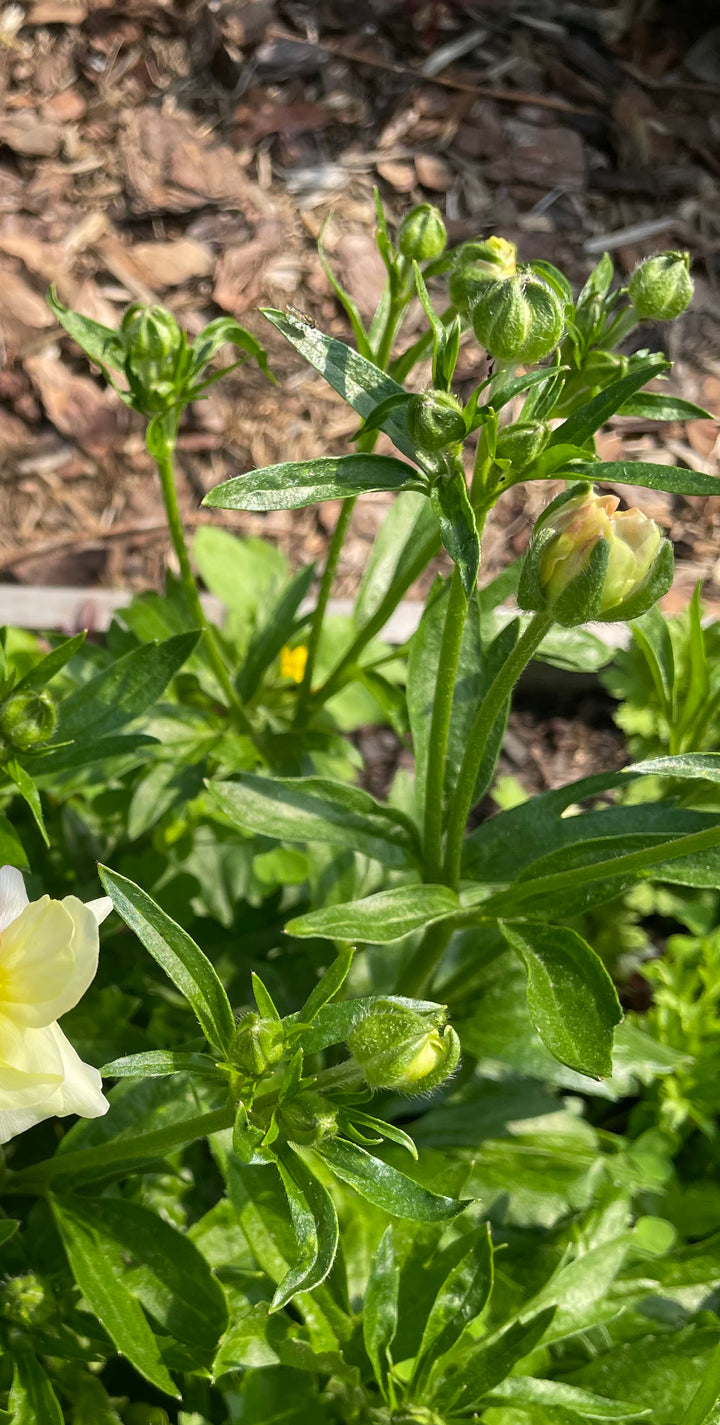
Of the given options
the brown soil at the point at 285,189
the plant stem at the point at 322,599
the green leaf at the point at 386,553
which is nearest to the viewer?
the plant stem at the point at 322,599

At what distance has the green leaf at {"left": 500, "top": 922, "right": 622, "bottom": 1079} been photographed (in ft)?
3.90

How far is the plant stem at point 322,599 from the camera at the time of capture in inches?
68.1

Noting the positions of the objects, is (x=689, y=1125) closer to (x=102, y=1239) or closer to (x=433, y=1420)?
(x=433, y=1420)

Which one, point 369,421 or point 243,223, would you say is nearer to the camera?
point 369,421

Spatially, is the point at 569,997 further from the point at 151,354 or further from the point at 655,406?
the point at 151,354

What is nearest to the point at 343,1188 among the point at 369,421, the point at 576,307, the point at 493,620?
the point at 493,620

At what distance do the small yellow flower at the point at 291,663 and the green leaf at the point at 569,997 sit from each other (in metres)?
1.00

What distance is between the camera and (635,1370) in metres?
1.53

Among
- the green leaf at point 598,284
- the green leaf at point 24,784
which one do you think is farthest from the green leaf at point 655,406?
the green leaf at point 24,784

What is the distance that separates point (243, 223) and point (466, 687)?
2.42 meters

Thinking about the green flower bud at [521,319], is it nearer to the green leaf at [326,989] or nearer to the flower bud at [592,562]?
the flower bud at [592,562]

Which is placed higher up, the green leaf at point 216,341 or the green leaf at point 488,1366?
the green leaf at point 216,341

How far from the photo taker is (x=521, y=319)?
1.14m

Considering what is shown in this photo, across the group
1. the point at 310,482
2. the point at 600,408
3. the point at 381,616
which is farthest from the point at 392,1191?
the point at 381,616
